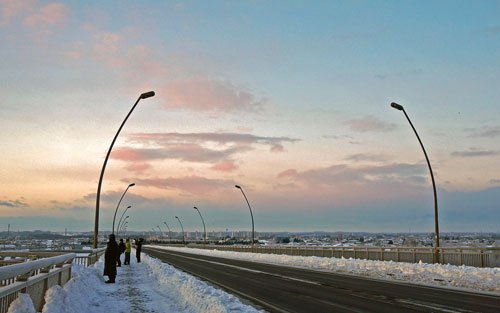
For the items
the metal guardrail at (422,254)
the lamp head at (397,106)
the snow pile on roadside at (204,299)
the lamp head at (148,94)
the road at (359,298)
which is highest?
the lamp head at (397,106)

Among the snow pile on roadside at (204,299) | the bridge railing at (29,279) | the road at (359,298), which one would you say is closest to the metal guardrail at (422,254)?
the road at (359,298)

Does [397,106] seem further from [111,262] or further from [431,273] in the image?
[111,262]

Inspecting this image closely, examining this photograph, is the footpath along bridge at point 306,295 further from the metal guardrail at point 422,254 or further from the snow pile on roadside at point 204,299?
the metal guardrail at point 422,254

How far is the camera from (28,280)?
805 centimetres

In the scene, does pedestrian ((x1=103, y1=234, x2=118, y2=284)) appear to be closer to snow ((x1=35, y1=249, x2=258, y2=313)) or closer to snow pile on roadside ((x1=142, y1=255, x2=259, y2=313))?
snow ((x1=35, y1=249, x2=258, y2=313))

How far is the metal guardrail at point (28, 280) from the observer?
6586mm

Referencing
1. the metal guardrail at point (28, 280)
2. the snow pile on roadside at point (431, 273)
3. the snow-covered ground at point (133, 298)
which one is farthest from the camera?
the snow pile on roadside at point (431, 273)

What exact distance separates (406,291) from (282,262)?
2710 centimetres

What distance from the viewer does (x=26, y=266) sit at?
25.2ft

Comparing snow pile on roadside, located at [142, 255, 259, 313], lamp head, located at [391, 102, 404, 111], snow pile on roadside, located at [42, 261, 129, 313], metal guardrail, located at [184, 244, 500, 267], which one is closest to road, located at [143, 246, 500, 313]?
snow pile on roadside, located at [142, 255, 259, 313]

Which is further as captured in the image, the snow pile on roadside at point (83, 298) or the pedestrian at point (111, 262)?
the pedestrian at point (111, 262)

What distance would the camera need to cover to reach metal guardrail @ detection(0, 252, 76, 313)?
6586 mm

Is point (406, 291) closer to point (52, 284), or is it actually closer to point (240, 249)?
point (52, 284)

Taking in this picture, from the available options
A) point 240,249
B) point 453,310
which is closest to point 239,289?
point 453,310
